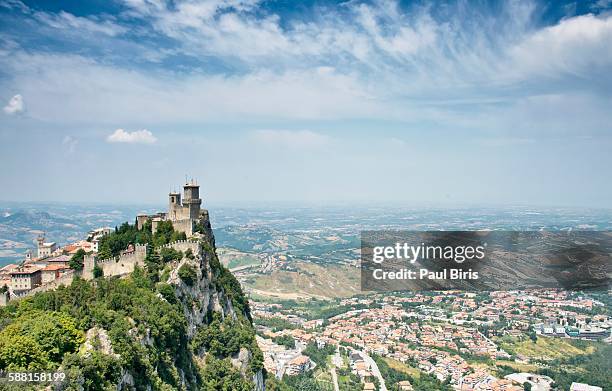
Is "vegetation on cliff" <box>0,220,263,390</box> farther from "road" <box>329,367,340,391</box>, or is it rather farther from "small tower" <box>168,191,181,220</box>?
"road" <box>329,367,340,391</box>

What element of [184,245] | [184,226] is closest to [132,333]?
[184,245]

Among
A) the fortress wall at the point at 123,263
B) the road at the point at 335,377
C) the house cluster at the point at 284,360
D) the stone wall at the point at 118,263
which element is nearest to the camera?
the stone wall at the point at 118,263

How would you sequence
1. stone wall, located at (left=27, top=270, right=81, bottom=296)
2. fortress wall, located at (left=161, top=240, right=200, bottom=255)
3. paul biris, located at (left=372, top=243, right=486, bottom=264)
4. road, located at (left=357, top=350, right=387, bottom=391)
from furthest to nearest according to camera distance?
road, located at (left=357, top=350, right=387, bottom=391)
paul biris, located at (left=372, top=243, right=486, bottom=264)
fortress wall, located at (left=161, top=240, right=200, bottom=255)
stone wall, located at (left=27, top=270, right=81, bottom=296)

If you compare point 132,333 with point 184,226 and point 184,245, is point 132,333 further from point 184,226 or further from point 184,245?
point 184,226

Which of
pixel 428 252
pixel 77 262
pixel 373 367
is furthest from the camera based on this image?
pixel 373 367

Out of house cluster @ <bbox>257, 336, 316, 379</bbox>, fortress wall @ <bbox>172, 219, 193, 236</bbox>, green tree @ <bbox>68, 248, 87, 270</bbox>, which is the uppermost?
fortress wall @ <bbox>172, 219, 193, 236</bbox>

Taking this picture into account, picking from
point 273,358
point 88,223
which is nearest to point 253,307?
point 273,358

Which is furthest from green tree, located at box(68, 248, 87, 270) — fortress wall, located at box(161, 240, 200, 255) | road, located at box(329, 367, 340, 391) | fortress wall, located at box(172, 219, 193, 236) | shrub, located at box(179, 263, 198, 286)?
road, located at box(329, 367, 340, 391)

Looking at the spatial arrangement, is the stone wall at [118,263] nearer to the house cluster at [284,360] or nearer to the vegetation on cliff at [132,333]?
the vegetation on cliff at [132,333]

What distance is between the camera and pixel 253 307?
251 ft

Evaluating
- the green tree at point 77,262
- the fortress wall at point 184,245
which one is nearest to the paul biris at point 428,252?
the fortress wall at point 184,245

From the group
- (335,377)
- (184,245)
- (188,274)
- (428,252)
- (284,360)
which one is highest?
(184,245)

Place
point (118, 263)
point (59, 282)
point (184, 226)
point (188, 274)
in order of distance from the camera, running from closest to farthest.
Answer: point (59, 282) < point (118, 263) < point (188, 274) < point (184, 226)

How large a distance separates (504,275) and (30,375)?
6987 cm
